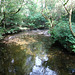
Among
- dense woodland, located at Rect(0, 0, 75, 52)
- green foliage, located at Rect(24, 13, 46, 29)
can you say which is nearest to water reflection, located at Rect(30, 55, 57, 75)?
dense woodland, located at Rect(0, 0, 75, 52)

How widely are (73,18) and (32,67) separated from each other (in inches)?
384

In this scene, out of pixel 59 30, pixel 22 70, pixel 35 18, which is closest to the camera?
pixel 22 70

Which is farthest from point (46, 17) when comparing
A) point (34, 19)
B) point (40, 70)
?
point (34, 19)

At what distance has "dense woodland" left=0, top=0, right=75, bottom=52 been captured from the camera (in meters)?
6.32

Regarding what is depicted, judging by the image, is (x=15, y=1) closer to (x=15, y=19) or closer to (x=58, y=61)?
(x=15, y=19)

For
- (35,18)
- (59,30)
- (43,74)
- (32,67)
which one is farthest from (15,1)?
(35,18)

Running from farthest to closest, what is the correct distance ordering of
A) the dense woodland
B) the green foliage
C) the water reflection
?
the green foliage < the dense woodland < the water reflection

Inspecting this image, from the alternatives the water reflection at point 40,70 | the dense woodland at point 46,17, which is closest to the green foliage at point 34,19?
the dense woodland at point 46,17

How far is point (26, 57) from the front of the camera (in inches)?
234

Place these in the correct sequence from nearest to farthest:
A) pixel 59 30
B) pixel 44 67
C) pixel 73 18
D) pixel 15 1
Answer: pixel 44 67
pixel 59 30
pixel 15 1
pixel 73 18

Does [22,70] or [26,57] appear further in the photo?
[26,57]

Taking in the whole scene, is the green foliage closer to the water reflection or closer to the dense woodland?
the dense woodland

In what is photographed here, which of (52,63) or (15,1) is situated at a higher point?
(15,1)

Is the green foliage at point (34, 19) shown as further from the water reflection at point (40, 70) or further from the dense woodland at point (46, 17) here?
the water reflection at point (40, 70)
